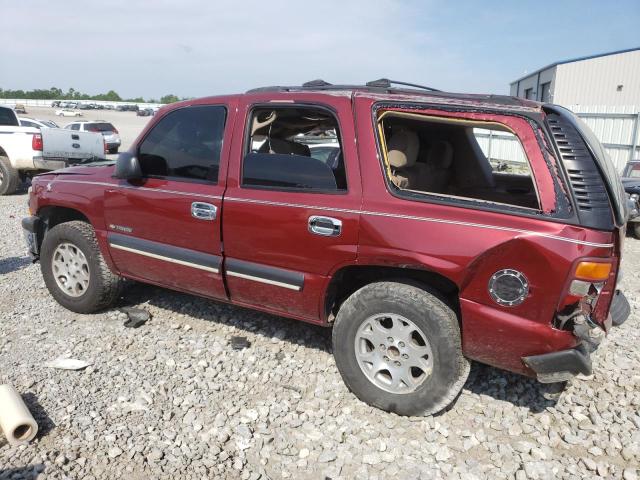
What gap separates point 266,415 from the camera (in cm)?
309

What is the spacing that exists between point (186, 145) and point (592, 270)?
2.77 metres

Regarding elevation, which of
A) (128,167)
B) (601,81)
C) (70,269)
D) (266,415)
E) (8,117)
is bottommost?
(266,415)

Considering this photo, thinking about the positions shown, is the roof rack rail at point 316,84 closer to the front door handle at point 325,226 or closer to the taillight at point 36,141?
the front door handle at point 325,226

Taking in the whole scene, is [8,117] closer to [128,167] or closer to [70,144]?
[70,144]

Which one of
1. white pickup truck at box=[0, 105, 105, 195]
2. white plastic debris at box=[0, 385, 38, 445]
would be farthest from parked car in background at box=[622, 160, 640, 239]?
white pickup truck at box=[0, 105, 105, 195]

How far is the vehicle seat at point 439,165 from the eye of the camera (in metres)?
3.78

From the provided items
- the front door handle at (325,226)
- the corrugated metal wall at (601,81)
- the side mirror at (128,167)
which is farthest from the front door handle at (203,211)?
the corrugated metal wall at (601,81)

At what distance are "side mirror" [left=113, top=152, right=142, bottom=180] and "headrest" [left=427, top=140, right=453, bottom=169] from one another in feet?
7.27

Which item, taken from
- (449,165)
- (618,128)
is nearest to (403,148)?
(449,165)

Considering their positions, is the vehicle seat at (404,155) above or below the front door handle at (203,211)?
above

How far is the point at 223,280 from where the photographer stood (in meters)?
3.57

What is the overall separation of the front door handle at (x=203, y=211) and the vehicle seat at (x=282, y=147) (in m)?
0.62

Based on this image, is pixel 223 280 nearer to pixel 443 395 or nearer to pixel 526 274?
pixel 443 395

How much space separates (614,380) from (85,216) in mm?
4315
